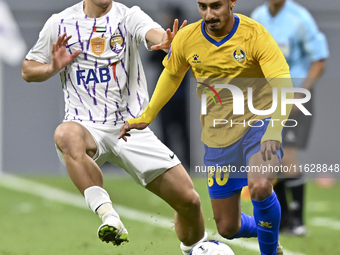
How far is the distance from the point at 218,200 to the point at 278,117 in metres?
1.05

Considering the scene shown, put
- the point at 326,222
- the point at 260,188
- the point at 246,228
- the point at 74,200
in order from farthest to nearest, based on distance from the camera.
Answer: the point at 74,200 → the point at 326,222 → the point at 246,228 → the point at 260,188

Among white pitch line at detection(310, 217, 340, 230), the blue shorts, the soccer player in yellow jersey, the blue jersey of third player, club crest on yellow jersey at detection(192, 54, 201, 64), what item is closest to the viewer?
the soccer player in yellow jersey

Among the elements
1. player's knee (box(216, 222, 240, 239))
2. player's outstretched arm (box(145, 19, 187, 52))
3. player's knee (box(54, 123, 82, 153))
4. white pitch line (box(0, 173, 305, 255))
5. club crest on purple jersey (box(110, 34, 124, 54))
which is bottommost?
white pitch line (box(0, 173, 305, 255))

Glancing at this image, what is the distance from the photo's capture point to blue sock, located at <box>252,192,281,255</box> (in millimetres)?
4312

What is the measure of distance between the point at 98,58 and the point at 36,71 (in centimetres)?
48

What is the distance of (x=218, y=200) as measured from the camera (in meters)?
4.90

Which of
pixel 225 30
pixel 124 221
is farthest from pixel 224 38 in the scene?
pixel 124 221

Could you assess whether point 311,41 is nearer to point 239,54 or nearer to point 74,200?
point 239,54

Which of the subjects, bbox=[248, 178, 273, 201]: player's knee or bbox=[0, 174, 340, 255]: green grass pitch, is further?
bbox=[0, 174, 340, 255]: green grass pitch

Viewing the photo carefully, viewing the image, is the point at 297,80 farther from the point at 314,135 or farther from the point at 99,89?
the point at 314,135

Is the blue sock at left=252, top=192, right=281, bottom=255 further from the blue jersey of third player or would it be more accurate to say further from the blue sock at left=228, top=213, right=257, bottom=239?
the blue jersey of third player

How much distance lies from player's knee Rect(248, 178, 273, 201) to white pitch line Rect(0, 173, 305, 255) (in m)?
1.58

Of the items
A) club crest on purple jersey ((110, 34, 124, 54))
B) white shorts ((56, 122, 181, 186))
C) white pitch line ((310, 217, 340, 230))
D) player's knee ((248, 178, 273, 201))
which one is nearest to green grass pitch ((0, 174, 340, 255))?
white pitch line ((310, 217, 340, 230))

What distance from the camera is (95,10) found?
16.0 ft
